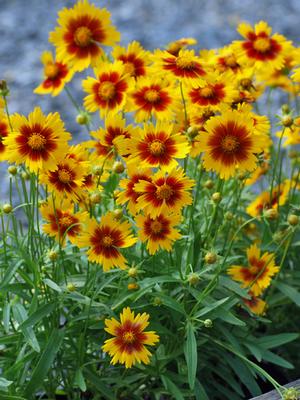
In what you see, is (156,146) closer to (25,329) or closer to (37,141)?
(37,141)

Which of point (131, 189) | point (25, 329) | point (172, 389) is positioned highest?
point (131, 189)

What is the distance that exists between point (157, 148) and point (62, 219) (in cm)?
27

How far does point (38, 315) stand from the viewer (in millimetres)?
1587

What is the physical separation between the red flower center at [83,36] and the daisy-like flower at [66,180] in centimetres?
45

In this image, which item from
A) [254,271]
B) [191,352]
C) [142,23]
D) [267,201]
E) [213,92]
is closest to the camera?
[191,352]

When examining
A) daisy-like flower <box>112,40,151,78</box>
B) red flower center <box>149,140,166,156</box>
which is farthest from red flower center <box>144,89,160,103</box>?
red flower center <box>149,140,166,156</box>

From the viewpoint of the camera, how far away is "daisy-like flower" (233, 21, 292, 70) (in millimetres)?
1956

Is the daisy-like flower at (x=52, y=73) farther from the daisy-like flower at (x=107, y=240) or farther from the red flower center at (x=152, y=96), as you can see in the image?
the daisy-like flower at (x=107, y=240)

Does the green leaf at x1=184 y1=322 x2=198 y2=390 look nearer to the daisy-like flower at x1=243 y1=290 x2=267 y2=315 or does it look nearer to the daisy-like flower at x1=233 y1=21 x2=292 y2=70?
the daisy-like flower at x1=243 y1=290 x2=267 y2=315

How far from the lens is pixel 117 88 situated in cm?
179

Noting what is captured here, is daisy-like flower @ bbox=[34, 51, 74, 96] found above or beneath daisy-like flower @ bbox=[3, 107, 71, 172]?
above

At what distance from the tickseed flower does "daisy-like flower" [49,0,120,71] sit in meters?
0.66

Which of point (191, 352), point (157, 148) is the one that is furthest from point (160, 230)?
point (191, 352)

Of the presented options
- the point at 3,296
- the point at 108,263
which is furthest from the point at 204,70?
the point at 3,296
